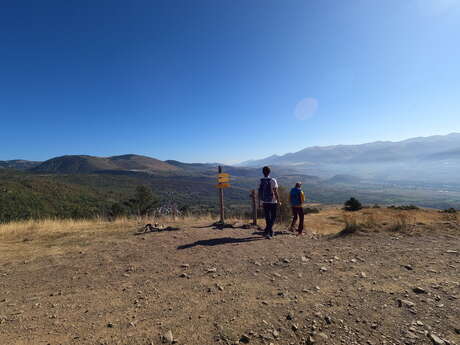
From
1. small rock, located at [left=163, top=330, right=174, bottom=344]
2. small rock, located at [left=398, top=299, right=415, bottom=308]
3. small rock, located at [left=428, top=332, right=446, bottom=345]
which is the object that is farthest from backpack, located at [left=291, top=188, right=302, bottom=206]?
small rock, located at [left=163, top=330, right=174, bottom=344]

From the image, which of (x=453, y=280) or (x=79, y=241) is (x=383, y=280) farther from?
(x=79, y=241)

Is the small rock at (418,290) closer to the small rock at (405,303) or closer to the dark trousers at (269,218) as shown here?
the small rock at (405,303)

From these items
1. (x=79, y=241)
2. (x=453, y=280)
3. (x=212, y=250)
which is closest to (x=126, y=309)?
(x=212, y=250)

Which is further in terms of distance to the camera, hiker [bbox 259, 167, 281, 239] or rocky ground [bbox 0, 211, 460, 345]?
hiker [bbox 259, 167, 281, 239]

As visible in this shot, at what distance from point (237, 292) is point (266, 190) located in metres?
3.98

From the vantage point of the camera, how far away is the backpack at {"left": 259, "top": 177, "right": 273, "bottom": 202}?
7.20 metres

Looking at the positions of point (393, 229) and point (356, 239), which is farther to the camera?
point (393, 229)

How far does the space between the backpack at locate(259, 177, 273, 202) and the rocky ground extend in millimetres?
1515

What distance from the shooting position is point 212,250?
596 centimetres

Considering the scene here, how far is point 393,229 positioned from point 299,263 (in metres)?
4.78

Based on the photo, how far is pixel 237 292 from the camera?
3789 mm

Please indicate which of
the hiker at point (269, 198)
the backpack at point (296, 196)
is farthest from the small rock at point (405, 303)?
the backpack at point (296, 196)

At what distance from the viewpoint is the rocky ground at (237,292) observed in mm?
2752

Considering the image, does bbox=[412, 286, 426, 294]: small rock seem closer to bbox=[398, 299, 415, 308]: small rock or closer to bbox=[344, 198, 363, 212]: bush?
bbox=[398, 299, 415, 308]: small rock
